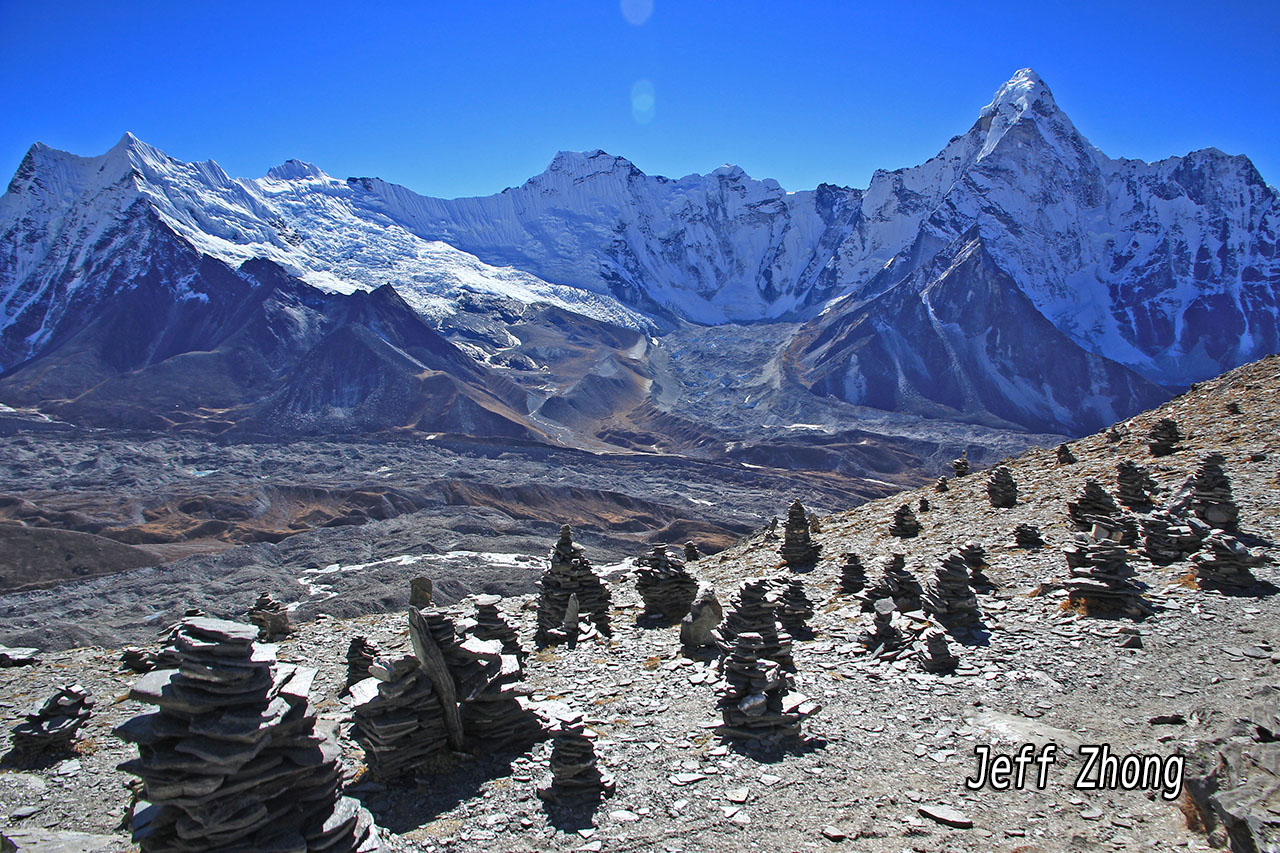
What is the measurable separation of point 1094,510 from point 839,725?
47.1ft

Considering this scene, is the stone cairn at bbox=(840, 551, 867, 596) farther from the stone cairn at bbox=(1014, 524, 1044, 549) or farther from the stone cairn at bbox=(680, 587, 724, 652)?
the stone cairn at bbox=(680, 587, 724, 652)

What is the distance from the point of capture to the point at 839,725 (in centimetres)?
1142

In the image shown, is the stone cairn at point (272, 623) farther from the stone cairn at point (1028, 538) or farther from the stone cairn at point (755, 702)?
the stone cairn at point (1028, 538)

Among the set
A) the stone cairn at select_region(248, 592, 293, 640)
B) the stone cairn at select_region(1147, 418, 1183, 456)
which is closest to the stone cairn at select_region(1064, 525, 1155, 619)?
the stone cairn at select_region(1147, 418, 1183, 456)

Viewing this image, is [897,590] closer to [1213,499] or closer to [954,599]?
[954,599]

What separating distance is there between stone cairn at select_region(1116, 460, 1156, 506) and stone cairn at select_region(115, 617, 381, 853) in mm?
22657

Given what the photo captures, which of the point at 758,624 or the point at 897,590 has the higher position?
the point at 897,590

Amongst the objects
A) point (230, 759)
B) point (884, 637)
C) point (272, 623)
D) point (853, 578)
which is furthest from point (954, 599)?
point (272, 623)

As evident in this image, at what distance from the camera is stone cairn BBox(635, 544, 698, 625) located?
19.6 m

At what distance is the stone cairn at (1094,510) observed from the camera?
765 inches

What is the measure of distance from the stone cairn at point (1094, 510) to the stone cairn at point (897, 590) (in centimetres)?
620

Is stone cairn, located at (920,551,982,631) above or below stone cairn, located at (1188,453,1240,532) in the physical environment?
below

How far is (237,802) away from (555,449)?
438 ft

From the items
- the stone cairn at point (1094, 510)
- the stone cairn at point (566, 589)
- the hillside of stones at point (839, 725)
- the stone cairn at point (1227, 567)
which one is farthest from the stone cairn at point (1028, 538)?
the stone cairn at point (566, 589)
